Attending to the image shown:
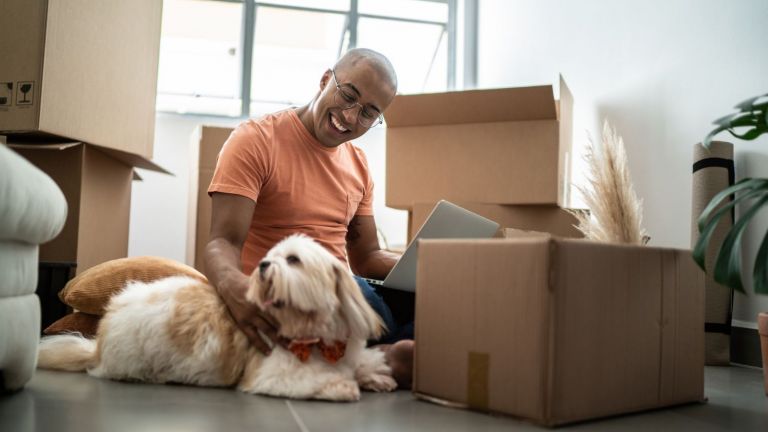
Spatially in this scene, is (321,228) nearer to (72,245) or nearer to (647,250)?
(647,250)

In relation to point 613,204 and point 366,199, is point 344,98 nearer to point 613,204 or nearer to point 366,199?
point 366,199

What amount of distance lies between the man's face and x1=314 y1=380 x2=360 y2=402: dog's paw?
83 cm

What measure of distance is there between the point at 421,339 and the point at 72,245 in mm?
1581

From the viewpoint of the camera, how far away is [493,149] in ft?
8.55

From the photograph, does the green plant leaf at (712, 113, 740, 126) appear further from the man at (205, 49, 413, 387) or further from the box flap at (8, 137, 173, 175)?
the box flap at (8, 137, 173, 175)

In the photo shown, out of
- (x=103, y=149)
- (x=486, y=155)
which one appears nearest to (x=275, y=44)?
(x=103, y=149)

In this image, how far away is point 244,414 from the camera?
129 centimetres


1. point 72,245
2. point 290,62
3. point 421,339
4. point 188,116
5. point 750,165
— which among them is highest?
point 290,62

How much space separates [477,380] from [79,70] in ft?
5.97

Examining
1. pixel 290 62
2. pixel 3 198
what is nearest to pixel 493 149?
pixel 3 198

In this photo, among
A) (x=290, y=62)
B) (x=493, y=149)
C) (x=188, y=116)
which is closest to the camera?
(x=493, y=149)

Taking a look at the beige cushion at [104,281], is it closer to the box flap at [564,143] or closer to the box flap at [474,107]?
the box flap at [474,107]

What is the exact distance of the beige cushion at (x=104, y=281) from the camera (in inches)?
82.0

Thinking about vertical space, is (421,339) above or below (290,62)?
below
